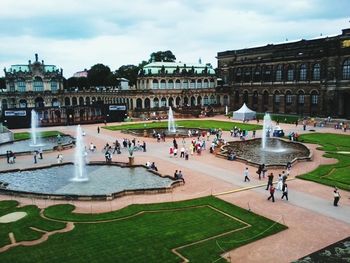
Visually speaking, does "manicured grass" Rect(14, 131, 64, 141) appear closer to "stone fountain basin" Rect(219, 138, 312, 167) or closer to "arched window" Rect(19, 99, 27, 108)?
"stone fountain basin" Rect(219, 138, 312, 167)

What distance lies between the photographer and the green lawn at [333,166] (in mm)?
33156

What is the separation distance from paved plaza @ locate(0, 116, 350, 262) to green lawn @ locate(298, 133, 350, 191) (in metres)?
1.16

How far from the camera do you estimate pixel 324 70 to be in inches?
3371

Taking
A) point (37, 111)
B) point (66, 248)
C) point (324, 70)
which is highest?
point (324, 70)

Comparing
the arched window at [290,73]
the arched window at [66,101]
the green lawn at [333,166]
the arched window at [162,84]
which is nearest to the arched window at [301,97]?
the arched window at [290,73]

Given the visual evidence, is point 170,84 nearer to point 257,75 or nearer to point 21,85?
point 257,75

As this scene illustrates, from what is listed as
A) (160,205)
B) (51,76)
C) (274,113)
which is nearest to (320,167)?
(160,205)

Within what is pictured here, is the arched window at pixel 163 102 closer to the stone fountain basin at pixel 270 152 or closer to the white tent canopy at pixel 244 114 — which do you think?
the white tent canopy at pixel 244 114

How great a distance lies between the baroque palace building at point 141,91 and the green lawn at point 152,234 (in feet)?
243

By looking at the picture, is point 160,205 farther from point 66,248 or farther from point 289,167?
point 289,167

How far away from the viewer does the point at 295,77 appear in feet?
308

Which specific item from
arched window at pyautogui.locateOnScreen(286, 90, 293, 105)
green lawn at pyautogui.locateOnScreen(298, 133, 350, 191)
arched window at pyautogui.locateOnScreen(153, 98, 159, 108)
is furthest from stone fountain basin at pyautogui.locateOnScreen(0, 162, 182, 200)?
arched window at pyautogui.locateOnScreen(153, 98, 159, 108)

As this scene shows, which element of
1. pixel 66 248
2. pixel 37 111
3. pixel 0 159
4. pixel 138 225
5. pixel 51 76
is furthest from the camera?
pixel 51 76

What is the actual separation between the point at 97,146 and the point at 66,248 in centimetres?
3457
